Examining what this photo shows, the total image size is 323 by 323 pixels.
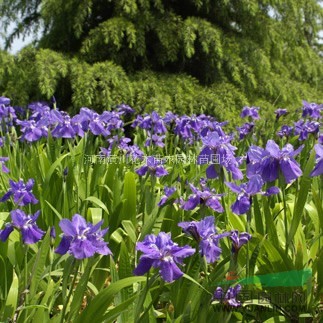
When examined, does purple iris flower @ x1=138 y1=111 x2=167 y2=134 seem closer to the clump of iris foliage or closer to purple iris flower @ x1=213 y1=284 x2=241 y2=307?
the clump of iris foliage

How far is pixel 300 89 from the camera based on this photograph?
21.2 ft

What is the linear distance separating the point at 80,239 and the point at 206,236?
410 mm

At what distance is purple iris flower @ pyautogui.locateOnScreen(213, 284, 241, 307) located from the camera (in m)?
1.46

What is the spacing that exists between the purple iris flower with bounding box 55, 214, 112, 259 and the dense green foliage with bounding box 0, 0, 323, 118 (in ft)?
12.2

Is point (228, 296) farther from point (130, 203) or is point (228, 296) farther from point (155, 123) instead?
point (155, 123)

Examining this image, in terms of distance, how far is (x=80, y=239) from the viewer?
1.30 metres

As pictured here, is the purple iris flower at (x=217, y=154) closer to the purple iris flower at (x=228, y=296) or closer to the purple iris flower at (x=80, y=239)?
the purple iris flower at (x=228, y=296)

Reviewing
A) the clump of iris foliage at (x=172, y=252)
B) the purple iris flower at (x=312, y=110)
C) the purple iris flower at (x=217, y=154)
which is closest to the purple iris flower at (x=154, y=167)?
the clump of iris foliage at (x=172, y=252)

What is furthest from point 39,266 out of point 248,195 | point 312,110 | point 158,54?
point 158,54

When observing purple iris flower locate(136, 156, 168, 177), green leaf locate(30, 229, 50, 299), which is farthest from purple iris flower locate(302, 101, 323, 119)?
green leaf locate(30, 229, 50, 299)

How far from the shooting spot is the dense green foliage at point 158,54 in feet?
17.2

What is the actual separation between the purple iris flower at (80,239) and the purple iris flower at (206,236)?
0.28 meters

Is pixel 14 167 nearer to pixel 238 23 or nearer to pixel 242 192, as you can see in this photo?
pixel 242 192

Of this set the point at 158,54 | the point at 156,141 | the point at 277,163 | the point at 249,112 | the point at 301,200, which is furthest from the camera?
the point at 158,54
